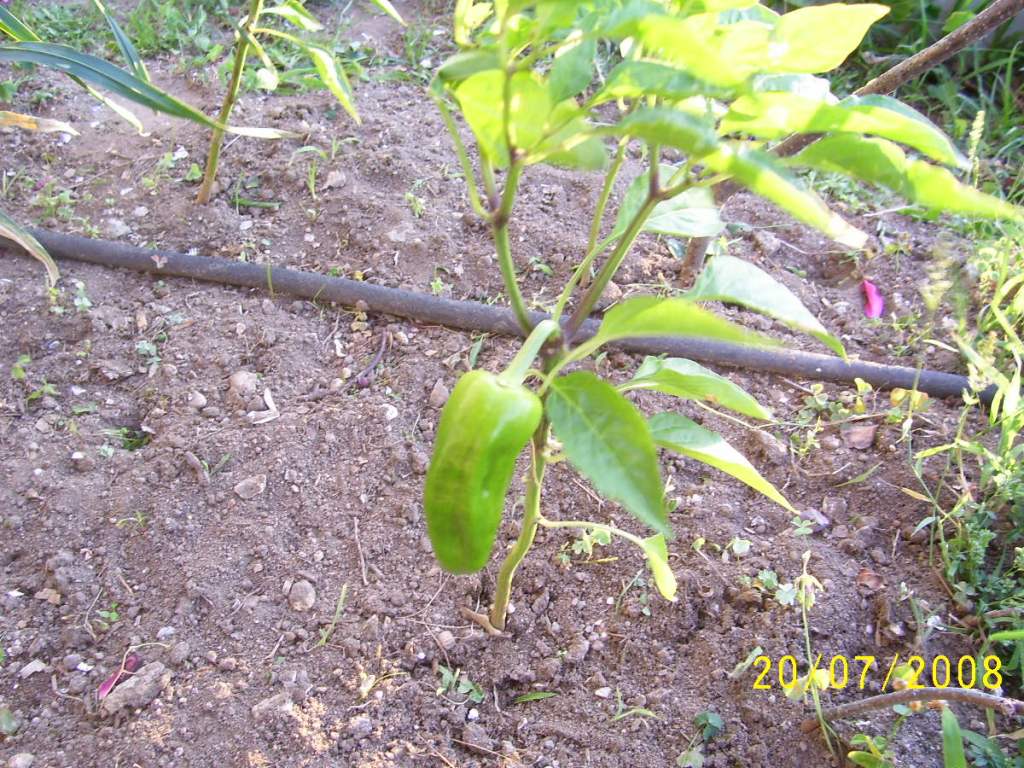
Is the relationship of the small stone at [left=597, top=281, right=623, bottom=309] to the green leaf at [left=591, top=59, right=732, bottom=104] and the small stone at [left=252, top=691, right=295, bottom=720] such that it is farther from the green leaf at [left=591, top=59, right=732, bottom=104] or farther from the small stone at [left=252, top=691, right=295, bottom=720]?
the green leaf at [left=591, top=59, right=732, bottom=104]

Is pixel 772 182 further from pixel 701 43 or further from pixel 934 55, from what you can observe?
pixel 934 55

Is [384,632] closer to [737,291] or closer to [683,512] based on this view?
[683,512]

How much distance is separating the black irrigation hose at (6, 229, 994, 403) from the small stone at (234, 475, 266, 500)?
43 centimetres

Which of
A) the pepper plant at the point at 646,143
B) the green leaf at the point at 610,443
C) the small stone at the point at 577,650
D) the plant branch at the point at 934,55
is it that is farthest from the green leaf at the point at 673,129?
the small stone at the point at 577,650

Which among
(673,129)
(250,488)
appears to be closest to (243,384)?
(250,488)

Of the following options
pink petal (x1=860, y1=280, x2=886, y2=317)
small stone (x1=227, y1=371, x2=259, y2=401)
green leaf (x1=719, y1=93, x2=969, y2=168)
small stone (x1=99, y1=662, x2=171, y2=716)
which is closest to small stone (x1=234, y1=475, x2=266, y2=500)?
small stone (x1=227, y1=371, x2=259, y2=401)

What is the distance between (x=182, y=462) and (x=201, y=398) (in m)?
0.14

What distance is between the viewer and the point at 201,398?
56.8 inches

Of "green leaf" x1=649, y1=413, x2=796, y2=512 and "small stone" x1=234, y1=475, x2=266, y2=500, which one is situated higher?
"green leaf" x1=649, y1=413, x2=796, y2=512

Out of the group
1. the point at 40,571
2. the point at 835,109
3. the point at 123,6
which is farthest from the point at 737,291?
the point at 123,6

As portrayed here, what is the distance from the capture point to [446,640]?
45.6 inches

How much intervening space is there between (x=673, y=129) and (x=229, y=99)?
127 centimetres

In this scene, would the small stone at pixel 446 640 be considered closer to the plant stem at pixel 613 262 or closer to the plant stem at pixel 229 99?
the plant stem at pixel 613 262

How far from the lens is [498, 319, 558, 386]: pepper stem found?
2.25ft
